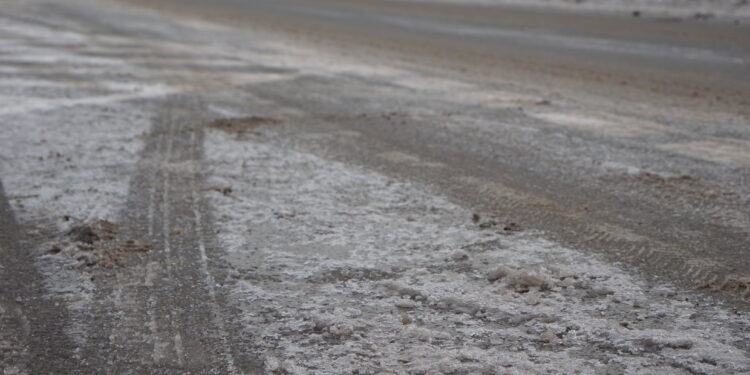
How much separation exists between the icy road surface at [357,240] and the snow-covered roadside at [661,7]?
12417 mm

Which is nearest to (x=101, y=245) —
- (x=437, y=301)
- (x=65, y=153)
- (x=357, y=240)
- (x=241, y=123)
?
(x=357, y=240)

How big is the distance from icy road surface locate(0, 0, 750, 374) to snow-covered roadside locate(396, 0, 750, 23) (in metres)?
12.4

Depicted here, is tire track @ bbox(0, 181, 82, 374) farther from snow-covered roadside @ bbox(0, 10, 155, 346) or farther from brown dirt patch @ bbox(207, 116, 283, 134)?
brown dirt patch @ bbox(207, 116, 283, 134)

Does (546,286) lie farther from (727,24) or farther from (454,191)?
(727,24)

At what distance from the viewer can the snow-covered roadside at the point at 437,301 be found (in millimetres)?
2828

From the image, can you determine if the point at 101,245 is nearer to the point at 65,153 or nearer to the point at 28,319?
the point at 28,319

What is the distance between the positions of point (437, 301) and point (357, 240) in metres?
0.84

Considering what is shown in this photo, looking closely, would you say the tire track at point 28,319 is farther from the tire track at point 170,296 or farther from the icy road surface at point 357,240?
the tire track at point 170,296

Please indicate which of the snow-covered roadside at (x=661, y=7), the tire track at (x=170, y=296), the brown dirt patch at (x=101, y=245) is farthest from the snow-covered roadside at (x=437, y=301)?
the snow-covered roadside at (x=661, y=7)

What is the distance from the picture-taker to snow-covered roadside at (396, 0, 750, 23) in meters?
18.8

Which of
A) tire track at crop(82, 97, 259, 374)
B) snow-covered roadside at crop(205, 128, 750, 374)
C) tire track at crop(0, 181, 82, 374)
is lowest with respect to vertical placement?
tire track at crop(0, 181, 82, 374)

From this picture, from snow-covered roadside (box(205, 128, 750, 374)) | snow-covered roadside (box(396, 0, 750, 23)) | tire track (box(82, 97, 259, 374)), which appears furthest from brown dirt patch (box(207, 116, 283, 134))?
snow-covered roadside (box(396, 0, 750, 23))

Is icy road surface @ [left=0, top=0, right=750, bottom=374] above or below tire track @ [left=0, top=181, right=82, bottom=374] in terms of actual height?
above

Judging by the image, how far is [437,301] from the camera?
3.30 m
